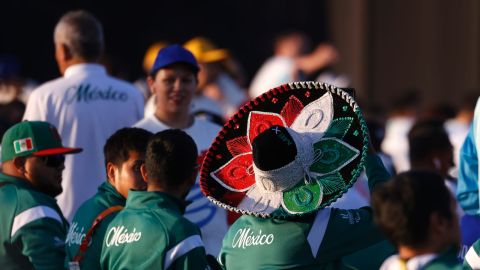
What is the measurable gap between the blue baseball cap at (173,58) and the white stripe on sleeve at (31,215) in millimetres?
1358

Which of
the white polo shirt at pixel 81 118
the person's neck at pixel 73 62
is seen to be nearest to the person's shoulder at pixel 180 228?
the white polo shirt at pixel 81 118

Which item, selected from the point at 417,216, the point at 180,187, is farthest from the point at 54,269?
the point at 417,216

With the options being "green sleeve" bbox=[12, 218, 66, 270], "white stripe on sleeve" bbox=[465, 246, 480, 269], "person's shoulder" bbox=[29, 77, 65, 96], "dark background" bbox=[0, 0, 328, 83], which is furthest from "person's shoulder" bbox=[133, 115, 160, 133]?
"dark background" bbox=[0, 0, 328, 83]

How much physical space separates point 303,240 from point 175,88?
2269 mm

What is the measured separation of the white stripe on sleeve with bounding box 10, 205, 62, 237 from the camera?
20.1 ft

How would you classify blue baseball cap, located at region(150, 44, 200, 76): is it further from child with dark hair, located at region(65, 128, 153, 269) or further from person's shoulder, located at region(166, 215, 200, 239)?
person's shoulder, located at region(166, 215, 200, 239)

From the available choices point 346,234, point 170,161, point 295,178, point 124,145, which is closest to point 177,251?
point 170,161

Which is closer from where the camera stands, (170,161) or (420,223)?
(420,223)

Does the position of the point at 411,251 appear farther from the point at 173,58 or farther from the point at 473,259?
the point at 173,58

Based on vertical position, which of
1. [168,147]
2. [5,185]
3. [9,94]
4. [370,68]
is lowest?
[370,68]

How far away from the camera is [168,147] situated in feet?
18.0

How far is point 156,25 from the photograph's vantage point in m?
16.9

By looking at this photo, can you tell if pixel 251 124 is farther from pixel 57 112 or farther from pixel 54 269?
pixel 57 112

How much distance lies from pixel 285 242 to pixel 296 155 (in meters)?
0.36
